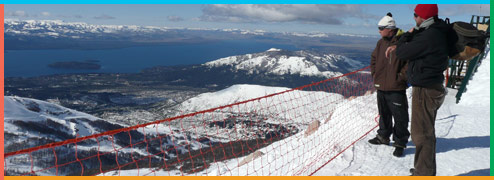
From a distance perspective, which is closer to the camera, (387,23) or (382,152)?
(387,23)

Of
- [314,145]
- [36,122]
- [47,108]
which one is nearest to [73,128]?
[36,122]

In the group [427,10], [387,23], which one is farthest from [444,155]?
[427,10]

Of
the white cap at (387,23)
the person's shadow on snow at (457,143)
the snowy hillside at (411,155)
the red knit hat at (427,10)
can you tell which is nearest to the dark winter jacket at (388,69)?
the white cap at (387,23)

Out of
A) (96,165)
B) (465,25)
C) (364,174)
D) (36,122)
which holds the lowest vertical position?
(96,165)

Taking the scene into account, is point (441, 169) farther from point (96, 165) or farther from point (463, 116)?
point (96, 165)

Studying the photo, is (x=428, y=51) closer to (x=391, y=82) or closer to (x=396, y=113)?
(x=391, y=82)

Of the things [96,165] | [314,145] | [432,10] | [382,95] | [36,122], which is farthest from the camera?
[36,122]
